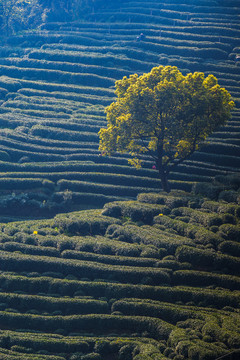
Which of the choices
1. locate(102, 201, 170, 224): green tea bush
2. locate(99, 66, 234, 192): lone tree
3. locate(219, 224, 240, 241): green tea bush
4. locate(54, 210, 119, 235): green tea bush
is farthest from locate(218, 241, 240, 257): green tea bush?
locate(99, 66, 234, 192): lone tree

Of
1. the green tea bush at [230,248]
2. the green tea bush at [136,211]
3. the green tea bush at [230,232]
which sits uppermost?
the green tea bush at [230,232]

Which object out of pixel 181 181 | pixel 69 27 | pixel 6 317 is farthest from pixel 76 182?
pixel 69 27

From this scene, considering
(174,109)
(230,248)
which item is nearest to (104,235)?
(230,248)

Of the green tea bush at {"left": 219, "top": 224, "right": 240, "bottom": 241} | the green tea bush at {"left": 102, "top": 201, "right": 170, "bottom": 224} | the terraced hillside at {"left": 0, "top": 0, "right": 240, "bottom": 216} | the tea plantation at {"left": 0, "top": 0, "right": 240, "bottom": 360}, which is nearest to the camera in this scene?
the tea plantation at {"left": 0, "top": 0, "right": 240, "bottom": 360}

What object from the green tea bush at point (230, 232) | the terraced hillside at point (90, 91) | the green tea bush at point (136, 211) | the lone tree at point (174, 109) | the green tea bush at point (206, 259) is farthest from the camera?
the terraced hillside at point (90, 91)

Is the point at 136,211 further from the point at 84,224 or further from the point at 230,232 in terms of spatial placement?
the point at 230,232

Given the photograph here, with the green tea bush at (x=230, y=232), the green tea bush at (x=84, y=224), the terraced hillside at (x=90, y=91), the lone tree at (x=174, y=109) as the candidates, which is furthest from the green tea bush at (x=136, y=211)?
the green tea bush at (x=230, y=232)

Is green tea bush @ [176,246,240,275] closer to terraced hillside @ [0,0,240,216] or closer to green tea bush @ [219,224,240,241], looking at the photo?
green tea bush @ [219,224,240,241]

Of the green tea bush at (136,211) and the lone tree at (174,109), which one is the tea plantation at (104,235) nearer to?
the green tea bush at (136,211)
